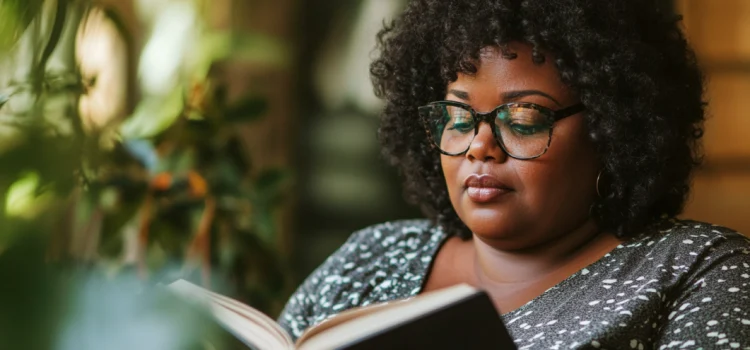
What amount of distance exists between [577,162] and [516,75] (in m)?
0.17

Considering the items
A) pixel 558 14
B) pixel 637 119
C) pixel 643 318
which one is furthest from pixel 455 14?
pixel 643 318

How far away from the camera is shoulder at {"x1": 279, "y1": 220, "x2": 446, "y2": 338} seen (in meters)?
1.56

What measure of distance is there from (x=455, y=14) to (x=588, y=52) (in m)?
0.23

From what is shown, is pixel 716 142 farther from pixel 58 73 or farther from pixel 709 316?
pixel 58 73

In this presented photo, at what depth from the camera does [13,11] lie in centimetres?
38

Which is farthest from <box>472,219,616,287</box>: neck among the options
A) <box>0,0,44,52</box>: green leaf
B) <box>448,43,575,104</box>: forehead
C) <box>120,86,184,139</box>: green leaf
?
<box>0,0,44,52</box>: green leaf

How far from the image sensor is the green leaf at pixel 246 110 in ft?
7.02

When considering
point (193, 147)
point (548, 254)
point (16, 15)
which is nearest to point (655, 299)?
point (548, 254)

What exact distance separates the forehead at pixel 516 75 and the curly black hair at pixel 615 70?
0.01 metres

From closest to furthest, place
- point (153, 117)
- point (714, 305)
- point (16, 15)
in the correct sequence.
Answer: point (16, 15) → point (714, 305) → point (153, 117)

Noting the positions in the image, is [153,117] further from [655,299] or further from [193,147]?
[655,299]

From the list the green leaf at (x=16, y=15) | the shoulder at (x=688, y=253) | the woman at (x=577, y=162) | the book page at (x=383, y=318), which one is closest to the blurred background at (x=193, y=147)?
the green leaf at (x=16, y=15)

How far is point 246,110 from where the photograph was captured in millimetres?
2148

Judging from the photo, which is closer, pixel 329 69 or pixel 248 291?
pixel 248 291
